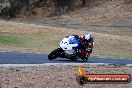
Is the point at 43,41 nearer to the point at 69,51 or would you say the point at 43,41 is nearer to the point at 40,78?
the point at 69,51

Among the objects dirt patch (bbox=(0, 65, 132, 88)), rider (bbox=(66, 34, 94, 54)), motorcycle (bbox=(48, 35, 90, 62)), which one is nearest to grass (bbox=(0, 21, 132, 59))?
rider (bbox=(66, 34, 94, 54))

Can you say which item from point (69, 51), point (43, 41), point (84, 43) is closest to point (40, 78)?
point (69, 51)

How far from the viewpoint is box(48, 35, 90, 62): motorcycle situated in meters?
19.9

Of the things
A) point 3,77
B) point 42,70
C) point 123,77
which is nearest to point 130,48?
point 42,70

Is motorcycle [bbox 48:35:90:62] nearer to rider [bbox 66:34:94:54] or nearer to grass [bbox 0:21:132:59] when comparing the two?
rider [bbox 66:34:94:54]

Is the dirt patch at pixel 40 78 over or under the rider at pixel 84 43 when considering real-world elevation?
over

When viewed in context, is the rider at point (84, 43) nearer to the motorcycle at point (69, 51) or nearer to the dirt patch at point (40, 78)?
the motorcycle at point (69, 51)

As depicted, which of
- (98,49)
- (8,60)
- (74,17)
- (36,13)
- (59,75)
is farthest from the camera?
(36,13)

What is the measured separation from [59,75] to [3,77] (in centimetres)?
190

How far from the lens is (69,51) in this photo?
2008 centimetres

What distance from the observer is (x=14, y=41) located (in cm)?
3397

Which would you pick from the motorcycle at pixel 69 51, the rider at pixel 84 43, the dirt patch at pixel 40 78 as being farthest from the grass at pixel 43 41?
the dirt patch at pixel 40 78

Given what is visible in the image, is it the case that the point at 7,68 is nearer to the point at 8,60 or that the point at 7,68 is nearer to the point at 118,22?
the point at 8,60

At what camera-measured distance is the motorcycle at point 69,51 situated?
19891 millimetres
